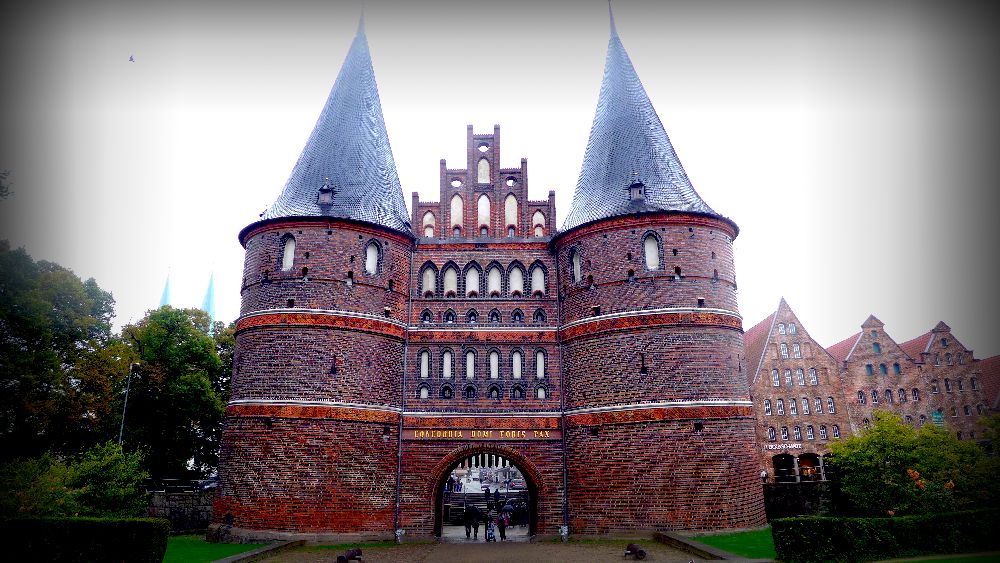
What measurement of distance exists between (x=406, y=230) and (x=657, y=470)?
42.7 feet

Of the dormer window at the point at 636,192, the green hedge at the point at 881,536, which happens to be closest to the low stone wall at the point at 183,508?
the dormer window at the point at 636,192

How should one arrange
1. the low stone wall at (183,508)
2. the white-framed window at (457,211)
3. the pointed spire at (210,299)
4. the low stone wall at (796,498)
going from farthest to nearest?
the pointed spire at (210,299)
the white-framed window at (457,211)
the low stone wall at (183,508)
the low stone wall at (796,498)

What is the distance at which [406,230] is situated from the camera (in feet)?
82.6

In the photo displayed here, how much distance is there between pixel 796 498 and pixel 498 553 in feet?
44.2

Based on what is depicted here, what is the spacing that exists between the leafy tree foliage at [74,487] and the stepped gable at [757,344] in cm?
3366

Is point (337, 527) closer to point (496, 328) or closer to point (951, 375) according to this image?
point (496, 328)

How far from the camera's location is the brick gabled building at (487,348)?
69.1 feet

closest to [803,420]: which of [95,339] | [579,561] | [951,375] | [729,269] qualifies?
[951,375]

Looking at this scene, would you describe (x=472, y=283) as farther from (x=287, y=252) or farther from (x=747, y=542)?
(x=747, y=542)

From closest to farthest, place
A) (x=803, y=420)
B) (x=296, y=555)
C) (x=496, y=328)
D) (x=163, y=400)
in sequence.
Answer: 1. (x=296, y=555)
2. (x=496, y=328)
3. (x=163, y=400)
4. (x=803, y=420)

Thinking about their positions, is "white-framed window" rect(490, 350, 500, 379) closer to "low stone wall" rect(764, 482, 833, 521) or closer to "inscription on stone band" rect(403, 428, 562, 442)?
"inscription on stone band" rect(403, 428, 562, 442)

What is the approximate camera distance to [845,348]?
44594 millimetres

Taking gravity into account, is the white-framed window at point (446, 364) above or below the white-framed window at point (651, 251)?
below

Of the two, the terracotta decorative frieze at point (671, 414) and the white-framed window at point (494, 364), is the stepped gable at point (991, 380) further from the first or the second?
the white-framed window at point (494, 364)
